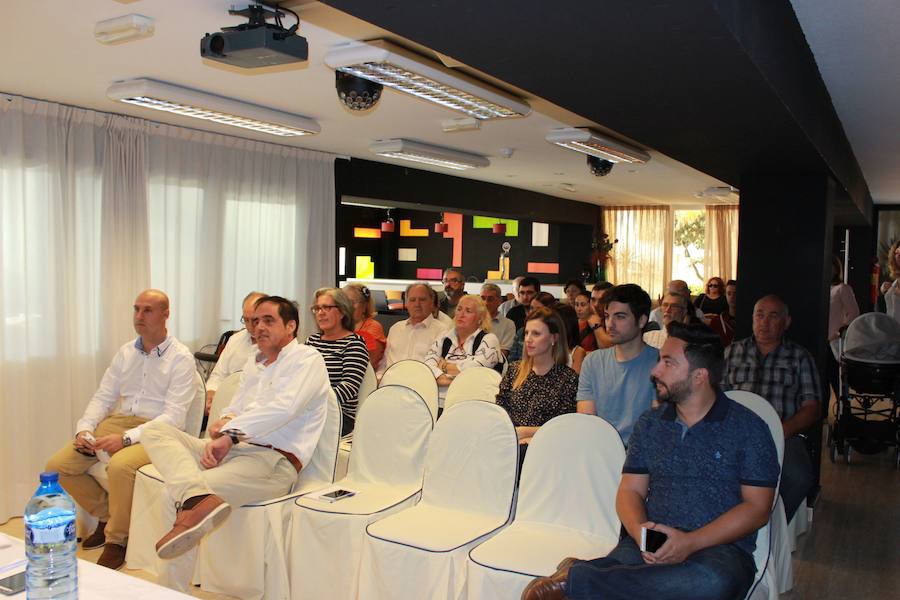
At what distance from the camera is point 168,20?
143 inches

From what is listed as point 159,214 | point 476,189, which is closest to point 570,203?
point 476,189

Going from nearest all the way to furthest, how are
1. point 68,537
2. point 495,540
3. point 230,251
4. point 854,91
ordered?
point 68,537 → point 495,540 → point 854,91 → point 230,251

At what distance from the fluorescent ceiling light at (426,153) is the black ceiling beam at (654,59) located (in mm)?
2857

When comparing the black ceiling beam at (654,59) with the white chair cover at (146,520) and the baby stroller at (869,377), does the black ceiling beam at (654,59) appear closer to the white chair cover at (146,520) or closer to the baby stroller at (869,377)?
the baby stroller at (869,377)

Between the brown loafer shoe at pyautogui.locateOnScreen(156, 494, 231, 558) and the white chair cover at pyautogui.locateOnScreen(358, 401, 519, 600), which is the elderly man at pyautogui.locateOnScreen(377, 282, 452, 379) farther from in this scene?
the brown loafer shoe at pyautogui.locateOnScreen(156, 494, 231, 558)

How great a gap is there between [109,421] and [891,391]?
6054mm

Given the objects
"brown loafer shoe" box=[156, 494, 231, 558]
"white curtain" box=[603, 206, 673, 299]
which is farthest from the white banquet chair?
"white curtain" box=[603, 206, 673, 299]

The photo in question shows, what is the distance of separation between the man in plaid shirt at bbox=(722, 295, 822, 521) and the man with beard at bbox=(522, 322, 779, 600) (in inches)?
75.5

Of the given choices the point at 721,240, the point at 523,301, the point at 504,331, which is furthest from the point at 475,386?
the point at 721,240

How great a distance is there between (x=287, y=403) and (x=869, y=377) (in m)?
5.10

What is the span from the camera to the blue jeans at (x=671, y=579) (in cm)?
274

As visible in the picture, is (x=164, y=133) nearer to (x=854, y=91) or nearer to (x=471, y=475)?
(x=471, y=475)

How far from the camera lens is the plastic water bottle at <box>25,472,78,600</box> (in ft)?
7.26

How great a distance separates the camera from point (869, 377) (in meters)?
6.68
